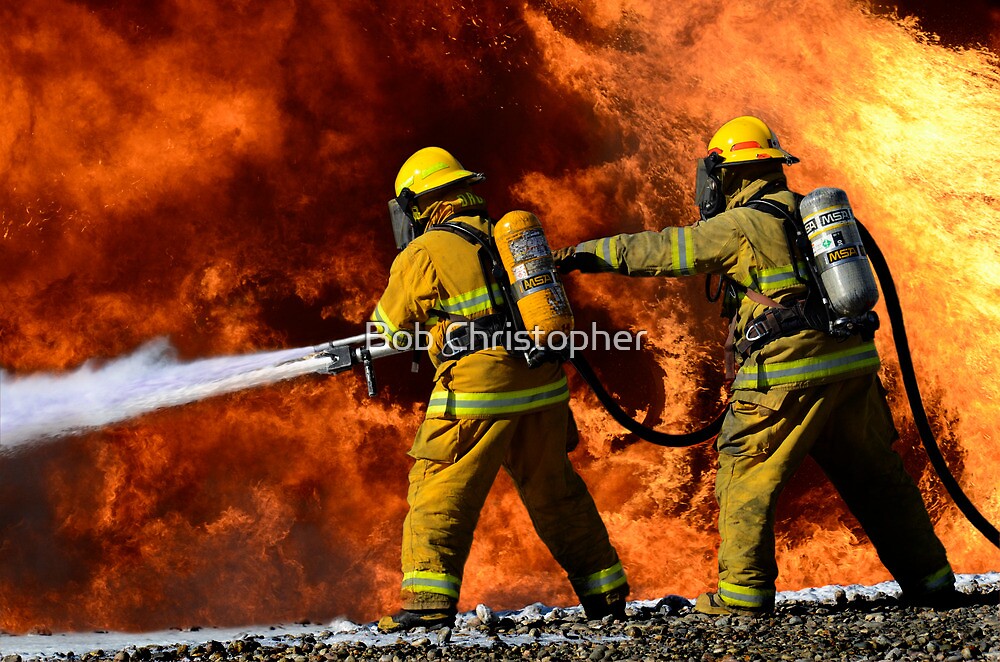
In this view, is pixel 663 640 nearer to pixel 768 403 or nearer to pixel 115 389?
pixel 768 403

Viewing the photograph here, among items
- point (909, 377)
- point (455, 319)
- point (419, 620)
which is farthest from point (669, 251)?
point (419, 620)

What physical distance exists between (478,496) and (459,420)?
1.45 ft

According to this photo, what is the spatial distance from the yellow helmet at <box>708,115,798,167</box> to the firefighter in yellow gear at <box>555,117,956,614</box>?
0.01 m

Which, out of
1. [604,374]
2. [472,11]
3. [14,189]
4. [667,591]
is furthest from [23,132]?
[667,591]

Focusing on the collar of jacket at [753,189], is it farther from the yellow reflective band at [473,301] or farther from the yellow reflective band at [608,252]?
the yellow reflective band at [473,301]

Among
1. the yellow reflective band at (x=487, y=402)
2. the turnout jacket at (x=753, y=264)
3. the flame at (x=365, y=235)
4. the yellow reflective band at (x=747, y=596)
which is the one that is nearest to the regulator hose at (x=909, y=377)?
the turnout jacket at (x=753, y=264)

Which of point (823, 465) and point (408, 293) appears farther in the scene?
point (823, 465)

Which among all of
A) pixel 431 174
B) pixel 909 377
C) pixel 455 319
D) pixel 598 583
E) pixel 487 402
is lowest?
pixel 598 583

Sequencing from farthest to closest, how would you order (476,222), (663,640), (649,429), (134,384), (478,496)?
(134,384) → (649,429) → (476,222) → (478,496) → (663,640)

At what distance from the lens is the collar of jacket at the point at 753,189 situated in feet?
20.7

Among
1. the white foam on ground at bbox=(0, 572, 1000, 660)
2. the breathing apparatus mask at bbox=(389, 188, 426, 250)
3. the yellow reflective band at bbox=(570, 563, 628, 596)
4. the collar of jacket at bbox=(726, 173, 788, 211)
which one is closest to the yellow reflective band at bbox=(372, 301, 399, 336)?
the breathing apparatus mask at bbox=(389, 188, 426, 250)

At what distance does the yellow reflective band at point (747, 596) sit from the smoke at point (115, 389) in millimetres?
2654

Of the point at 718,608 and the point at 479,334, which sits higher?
the point at 479,334

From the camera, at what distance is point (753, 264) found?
5938 millimetres
